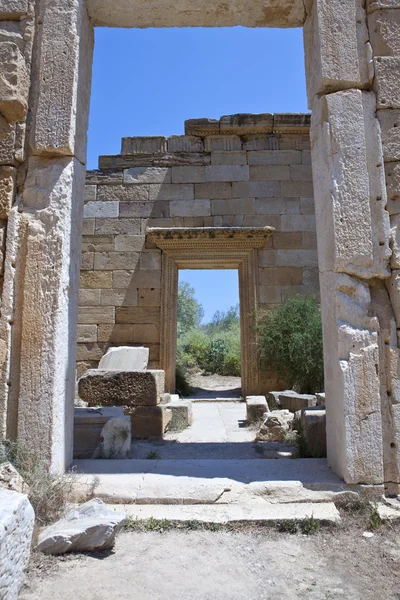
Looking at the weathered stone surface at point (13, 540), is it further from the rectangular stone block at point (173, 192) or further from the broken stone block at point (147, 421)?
the rectangular stone block at point (173, 192)

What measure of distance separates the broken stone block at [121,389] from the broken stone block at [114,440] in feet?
5.28

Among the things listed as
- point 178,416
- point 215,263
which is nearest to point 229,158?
point 215,263

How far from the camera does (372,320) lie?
3035 mm

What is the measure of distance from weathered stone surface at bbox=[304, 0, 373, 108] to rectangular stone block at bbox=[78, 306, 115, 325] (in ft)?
21.5

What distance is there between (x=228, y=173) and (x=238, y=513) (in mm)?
7847

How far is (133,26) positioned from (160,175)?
547cm

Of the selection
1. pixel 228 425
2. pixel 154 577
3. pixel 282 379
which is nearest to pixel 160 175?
pixel 282 379

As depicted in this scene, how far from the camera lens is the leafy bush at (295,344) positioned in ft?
25.4

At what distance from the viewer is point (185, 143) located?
9586 mm

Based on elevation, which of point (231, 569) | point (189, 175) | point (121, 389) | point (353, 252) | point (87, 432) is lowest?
point (231, 569)

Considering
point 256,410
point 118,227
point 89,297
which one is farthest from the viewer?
point 118,227

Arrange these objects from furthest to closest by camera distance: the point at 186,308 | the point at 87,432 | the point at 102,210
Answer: the point at 186,308
the point at 102,210
the point at 87,432

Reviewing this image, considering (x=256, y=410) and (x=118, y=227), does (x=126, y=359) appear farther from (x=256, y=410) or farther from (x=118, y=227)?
(x=118, y=227)

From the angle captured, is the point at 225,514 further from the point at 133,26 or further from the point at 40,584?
the point at 133,26
